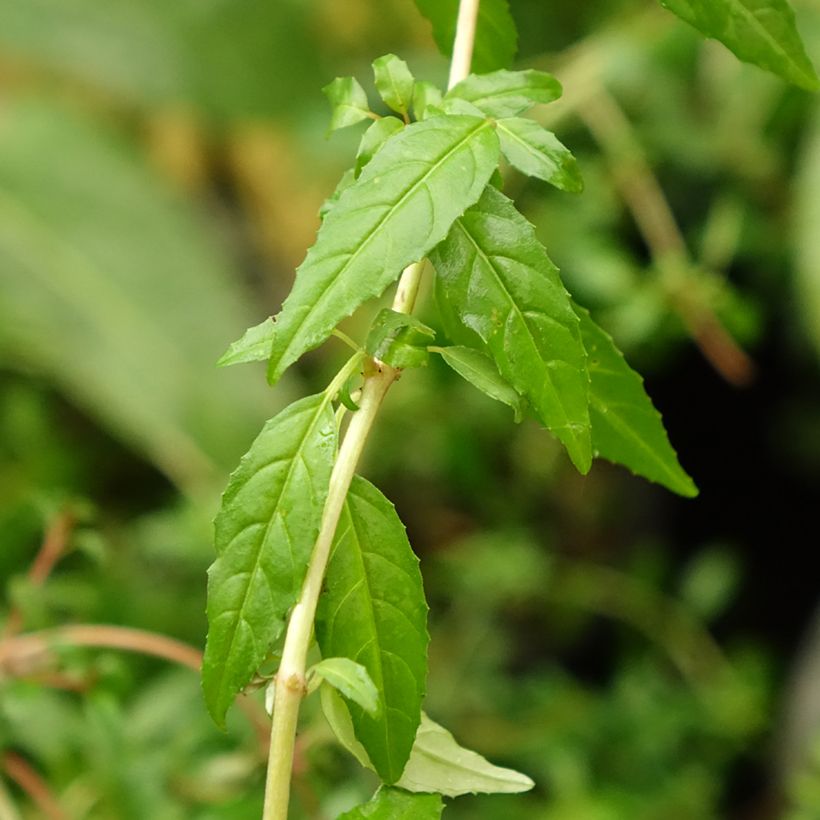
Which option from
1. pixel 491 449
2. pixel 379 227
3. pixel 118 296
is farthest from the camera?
pixel 118 296

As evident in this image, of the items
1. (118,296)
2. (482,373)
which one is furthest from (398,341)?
(118,296)

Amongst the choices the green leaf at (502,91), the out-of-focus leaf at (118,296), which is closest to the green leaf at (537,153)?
the green leaf at (502,91)

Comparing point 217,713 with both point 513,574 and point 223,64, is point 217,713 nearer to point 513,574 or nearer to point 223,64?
point 513,574

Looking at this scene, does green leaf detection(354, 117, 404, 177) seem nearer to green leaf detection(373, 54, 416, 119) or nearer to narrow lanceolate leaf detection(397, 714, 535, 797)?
green leaf detection(373, 54, 416, 119)

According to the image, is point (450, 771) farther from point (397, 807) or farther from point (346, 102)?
point (346, 102)

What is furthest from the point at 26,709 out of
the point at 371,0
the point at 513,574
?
the point at 371,0

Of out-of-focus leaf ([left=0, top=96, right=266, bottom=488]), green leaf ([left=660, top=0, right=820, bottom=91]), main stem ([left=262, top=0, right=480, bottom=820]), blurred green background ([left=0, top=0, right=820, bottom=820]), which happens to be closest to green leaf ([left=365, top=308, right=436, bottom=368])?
main stem ([left=262, top=0, right=480, bottom=820])
